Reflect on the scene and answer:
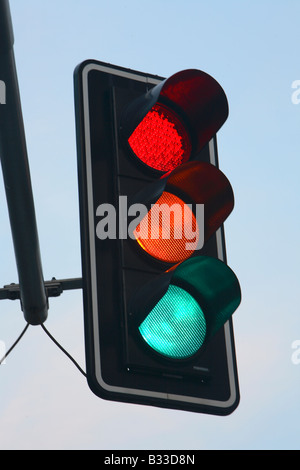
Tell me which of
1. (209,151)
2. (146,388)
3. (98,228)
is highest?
(209,151)

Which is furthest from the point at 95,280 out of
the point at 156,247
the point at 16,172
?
the point at 16,172

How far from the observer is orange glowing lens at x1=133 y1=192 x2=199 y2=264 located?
9.24ft

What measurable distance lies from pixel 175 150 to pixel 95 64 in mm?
432

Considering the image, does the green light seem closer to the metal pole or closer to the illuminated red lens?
the illuminated red lens

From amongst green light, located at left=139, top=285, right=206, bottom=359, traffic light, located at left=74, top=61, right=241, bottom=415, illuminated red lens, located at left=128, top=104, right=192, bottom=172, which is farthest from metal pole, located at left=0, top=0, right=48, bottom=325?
green light, located at left=139, top=285, right=206, bottom=359

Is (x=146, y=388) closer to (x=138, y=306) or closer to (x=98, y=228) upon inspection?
(x=138, y=306)

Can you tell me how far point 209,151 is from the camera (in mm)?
3256

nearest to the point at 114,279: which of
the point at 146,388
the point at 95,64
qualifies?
the point at 146,388

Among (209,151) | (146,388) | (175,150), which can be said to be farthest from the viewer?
(209,151)

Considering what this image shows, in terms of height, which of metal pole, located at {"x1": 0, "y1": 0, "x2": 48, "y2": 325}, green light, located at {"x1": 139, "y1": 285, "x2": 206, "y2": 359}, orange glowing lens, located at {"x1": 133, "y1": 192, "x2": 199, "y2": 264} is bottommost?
green light, located at {"x1": 139, "y1": 285, "x2": 206, "y2": 359}

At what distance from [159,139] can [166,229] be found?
0.34m

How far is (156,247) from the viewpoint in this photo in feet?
9.32

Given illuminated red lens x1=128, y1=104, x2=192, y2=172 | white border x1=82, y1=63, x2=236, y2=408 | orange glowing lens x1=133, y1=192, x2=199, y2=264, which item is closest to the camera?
white border x1=82, y1=63, x2=236, y2=408

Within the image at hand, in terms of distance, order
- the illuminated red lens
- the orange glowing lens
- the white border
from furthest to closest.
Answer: the illuminated red lens < the orange glowing lens < the white border
